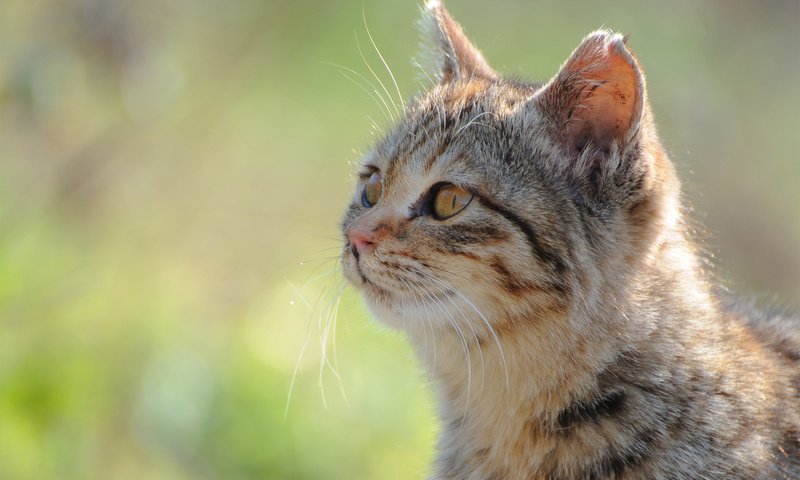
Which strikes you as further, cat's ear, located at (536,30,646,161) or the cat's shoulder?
the cat's shoulder

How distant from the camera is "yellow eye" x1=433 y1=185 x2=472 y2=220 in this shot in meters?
2.80

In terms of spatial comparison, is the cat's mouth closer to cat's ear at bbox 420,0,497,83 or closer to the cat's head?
the cat's head

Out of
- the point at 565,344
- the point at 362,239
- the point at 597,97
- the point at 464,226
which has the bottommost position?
the point at 565,344

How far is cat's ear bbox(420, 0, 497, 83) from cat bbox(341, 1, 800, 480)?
1.84 ft

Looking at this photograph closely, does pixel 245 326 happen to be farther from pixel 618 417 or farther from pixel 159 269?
pixel 618 417

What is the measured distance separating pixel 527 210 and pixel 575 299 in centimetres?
28

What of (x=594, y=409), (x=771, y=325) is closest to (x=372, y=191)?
(x=594, y=409)

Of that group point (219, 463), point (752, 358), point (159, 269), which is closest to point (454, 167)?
point (752, 358)

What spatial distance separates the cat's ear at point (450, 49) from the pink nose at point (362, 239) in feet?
2.79

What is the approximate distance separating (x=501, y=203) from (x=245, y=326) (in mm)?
2677

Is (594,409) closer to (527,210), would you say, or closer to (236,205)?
(527,210)

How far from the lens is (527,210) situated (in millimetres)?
2738

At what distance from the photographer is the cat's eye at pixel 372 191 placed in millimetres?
3131

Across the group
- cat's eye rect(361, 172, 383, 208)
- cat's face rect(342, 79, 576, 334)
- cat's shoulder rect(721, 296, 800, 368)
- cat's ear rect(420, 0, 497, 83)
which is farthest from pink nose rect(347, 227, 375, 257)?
cat's shoulder rect(721, 296, 800, 368)
